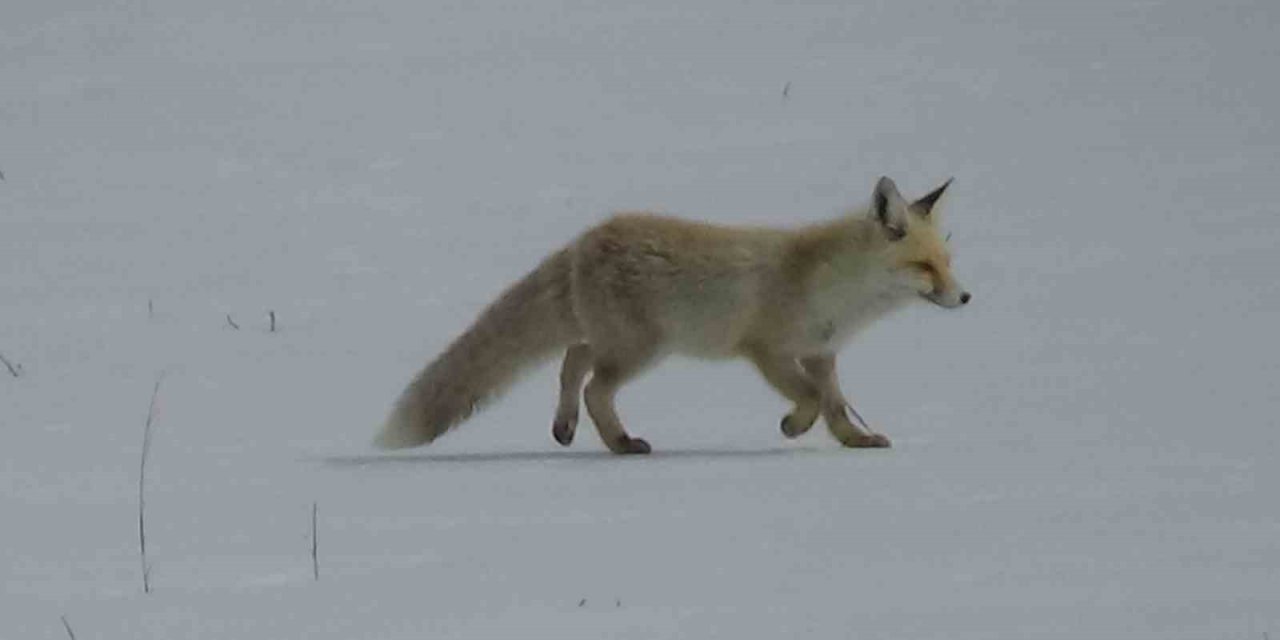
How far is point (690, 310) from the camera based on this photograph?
822cm

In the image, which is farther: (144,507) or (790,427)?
(790,427)

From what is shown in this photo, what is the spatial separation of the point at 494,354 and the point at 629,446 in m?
0.48

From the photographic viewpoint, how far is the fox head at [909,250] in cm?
826

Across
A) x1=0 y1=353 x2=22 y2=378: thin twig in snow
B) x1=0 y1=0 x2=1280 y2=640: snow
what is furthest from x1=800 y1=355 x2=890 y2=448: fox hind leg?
x1=0 y1=353 x2=22 y2=378: thin twig in snow

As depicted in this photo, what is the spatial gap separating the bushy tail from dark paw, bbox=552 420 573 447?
183 millimetres

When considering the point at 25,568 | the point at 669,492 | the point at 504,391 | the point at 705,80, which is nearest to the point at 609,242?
the point at 504,391

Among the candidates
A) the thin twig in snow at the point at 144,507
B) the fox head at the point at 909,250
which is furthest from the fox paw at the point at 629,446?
the thin twig in snow at the point at 144,507

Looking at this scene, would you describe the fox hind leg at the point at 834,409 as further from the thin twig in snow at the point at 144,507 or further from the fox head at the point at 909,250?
the thin twig in snow at the point at 144,507

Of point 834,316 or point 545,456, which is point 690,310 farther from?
point 545,456

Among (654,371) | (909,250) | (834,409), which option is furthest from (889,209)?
(654,371)

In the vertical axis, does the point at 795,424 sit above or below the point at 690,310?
below

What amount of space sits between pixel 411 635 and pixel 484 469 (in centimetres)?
207

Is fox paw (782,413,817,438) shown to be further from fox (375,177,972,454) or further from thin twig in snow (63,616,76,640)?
thin twig in snow (63,616,76,640)

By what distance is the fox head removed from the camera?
27.1 ft
